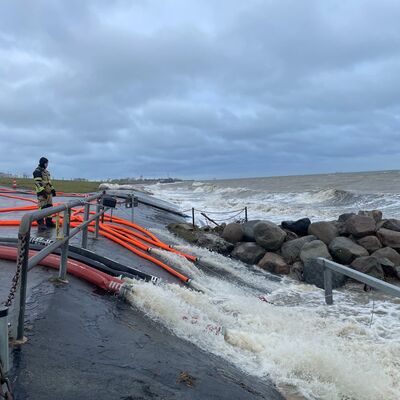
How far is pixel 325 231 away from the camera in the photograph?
13.0m

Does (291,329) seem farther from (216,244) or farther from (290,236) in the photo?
(290,236)

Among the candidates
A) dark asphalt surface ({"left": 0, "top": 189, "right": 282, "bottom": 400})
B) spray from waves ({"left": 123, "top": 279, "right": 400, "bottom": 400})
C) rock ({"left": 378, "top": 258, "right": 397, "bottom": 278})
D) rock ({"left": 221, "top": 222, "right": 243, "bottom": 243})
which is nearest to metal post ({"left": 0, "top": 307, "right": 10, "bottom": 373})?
dark asphalt surface ({"left": 0, "top": 189, "right": 282, "bottom": 400})

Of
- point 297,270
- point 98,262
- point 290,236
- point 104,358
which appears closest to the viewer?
point 104,358

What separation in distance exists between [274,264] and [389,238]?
12.6 feet

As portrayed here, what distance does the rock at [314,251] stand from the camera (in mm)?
11359

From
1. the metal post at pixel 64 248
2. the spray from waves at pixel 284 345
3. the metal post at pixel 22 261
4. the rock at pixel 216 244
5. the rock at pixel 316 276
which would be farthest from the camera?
the rock at pixel 216 244

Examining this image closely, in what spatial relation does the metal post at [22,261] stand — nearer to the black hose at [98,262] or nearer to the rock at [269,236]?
the black hose at [98,262]

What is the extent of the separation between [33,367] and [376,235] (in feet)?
38.1

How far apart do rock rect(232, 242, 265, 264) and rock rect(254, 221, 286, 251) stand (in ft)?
0.73

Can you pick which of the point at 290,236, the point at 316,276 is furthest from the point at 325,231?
the point at 316,276

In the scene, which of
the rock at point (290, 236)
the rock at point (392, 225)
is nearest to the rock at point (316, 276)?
the rock at point (290, 236)

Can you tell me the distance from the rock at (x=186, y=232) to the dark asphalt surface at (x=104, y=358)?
855 cm

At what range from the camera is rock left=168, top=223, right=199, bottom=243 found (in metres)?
13.9

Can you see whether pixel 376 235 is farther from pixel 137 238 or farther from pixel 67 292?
pixel 67 292
